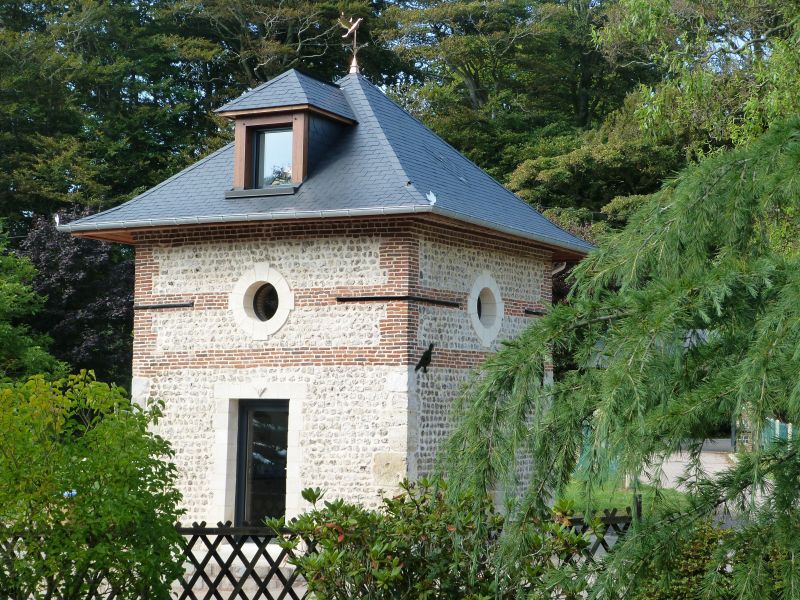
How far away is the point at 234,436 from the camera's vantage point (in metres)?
13.9

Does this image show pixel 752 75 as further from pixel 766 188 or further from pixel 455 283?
pixel 766 188

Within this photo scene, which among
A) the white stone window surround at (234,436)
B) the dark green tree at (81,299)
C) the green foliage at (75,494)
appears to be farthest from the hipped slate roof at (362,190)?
the dark green tree at (81,299)

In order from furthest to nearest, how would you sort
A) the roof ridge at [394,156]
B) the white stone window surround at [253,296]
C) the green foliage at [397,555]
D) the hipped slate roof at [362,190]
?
the white stone window surround at [253,296] < the hipped slate roof at [362,190] < the roof ridge at [394,156] < the green foliage at [397,555]

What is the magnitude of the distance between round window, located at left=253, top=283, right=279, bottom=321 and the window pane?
55.3 inches

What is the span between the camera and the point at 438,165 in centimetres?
1498

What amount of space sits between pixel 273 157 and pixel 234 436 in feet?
12.3

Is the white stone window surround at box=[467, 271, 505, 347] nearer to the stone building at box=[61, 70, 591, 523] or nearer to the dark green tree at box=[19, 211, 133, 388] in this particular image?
the stone building at box=[61, 70, 591, 523]

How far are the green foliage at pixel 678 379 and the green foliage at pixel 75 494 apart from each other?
3589 millimetres

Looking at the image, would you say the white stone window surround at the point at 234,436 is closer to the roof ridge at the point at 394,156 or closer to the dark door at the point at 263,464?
the dark door at the point at 263,464

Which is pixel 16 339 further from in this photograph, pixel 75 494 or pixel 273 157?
pixel 75 494

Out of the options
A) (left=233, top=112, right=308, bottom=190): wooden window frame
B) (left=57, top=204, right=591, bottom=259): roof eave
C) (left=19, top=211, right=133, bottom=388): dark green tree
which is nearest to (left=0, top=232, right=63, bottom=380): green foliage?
(left=19, top=211, right=133, bottom=388): dark green tree

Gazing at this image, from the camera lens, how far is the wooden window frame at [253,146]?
13992mm

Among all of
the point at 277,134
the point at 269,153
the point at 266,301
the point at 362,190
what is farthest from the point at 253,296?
the point at 277,134

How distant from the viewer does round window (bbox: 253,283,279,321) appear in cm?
1402
